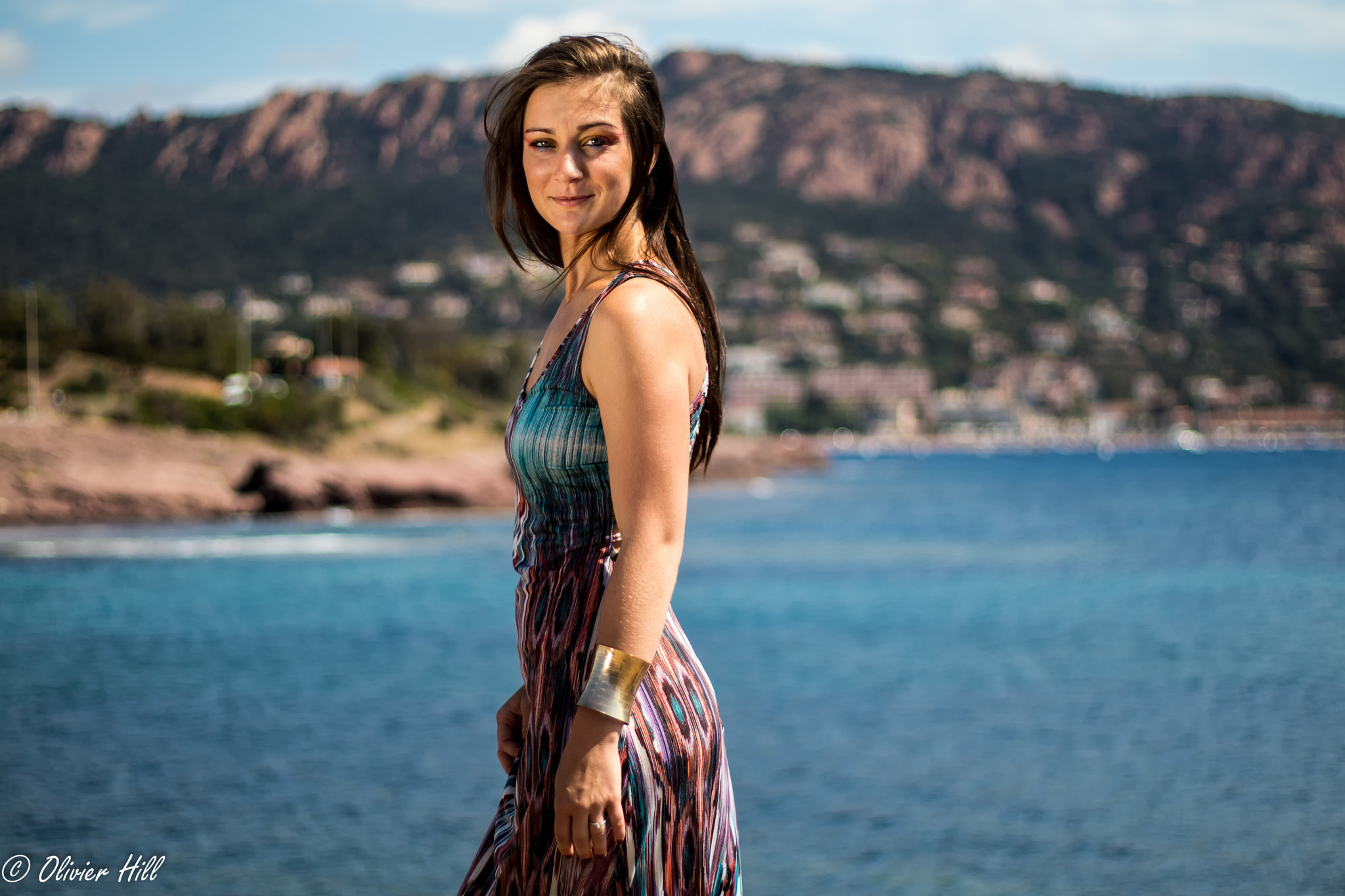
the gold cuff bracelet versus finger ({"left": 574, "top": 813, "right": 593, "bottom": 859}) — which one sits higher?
the gold cuff bracelet

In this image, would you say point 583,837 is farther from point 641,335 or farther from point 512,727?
point 641,335

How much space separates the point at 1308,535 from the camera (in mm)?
27406

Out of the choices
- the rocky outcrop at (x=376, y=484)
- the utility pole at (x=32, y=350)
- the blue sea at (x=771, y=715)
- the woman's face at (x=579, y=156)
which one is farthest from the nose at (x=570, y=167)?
the utility pole at (x=32, y=350)

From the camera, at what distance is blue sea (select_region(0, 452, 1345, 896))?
6207 mm

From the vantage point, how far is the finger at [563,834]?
4.32 feet

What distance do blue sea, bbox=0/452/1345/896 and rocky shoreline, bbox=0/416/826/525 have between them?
2007 millimetres

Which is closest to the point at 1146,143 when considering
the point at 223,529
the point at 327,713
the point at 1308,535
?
the point at 1308,535

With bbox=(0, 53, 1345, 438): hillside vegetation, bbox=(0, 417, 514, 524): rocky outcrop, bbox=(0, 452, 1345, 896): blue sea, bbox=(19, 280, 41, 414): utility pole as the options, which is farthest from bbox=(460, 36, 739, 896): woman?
bbox=(0, 53, 1345, 438): hillside vegetation

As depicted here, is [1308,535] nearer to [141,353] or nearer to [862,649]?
[862,649]

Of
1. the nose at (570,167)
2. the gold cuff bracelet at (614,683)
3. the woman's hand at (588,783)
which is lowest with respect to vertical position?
the woman's hand at (588,783)

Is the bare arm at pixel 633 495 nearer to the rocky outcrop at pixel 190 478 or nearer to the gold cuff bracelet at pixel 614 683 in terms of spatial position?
the gold cuff bracelet at pixel 614 683

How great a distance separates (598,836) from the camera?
132 cm

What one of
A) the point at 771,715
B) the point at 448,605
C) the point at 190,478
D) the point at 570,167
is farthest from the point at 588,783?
the point at 190,478

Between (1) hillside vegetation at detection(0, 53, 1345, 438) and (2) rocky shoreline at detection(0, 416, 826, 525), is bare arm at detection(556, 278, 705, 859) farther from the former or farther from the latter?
(1) hillside vegetation at detection(0, 53, 1345, 438)
